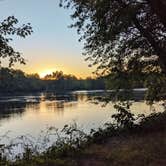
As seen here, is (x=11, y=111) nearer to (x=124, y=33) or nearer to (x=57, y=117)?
(x=57, y=117)

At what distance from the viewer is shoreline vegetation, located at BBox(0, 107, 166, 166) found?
1055 cm

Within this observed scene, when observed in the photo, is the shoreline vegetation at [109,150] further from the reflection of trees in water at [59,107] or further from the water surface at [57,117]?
the reflection of trees in water at [59,107]

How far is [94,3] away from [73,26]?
4541 mm

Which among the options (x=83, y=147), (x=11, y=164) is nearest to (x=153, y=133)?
(x=83, y=147)

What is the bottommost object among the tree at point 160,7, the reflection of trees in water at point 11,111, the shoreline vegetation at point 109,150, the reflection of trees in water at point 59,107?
the reflection of trees in water at point 11,111

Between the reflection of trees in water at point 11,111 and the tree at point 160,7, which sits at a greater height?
the tree at point 160,7

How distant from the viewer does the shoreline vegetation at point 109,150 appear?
10547 mm

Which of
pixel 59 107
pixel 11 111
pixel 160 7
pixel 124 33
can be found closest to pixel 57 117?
pixel 11 111

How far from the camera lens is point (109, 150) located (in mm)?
12078

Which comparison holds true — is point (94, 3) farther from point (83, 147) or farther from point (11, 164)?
point (11, 164)

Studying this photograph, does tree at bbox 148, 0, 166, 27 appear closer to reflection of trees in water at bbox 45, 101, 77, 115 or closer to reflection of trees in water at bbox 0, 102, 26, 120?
reflection of trees in water at bbox 45, 101, 77, 115

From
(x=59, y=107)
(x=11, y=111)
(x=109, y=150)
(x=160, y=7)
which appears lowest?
(x=11, y=111)

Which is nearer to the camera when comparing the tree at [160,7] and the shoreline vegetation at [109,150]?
the shoreline vegetation at [109,150]

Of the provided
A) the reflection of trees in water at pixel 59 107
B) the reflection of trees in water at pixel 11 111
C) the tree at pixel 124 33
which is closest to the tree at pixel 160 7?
the tree at pixel 124 33
